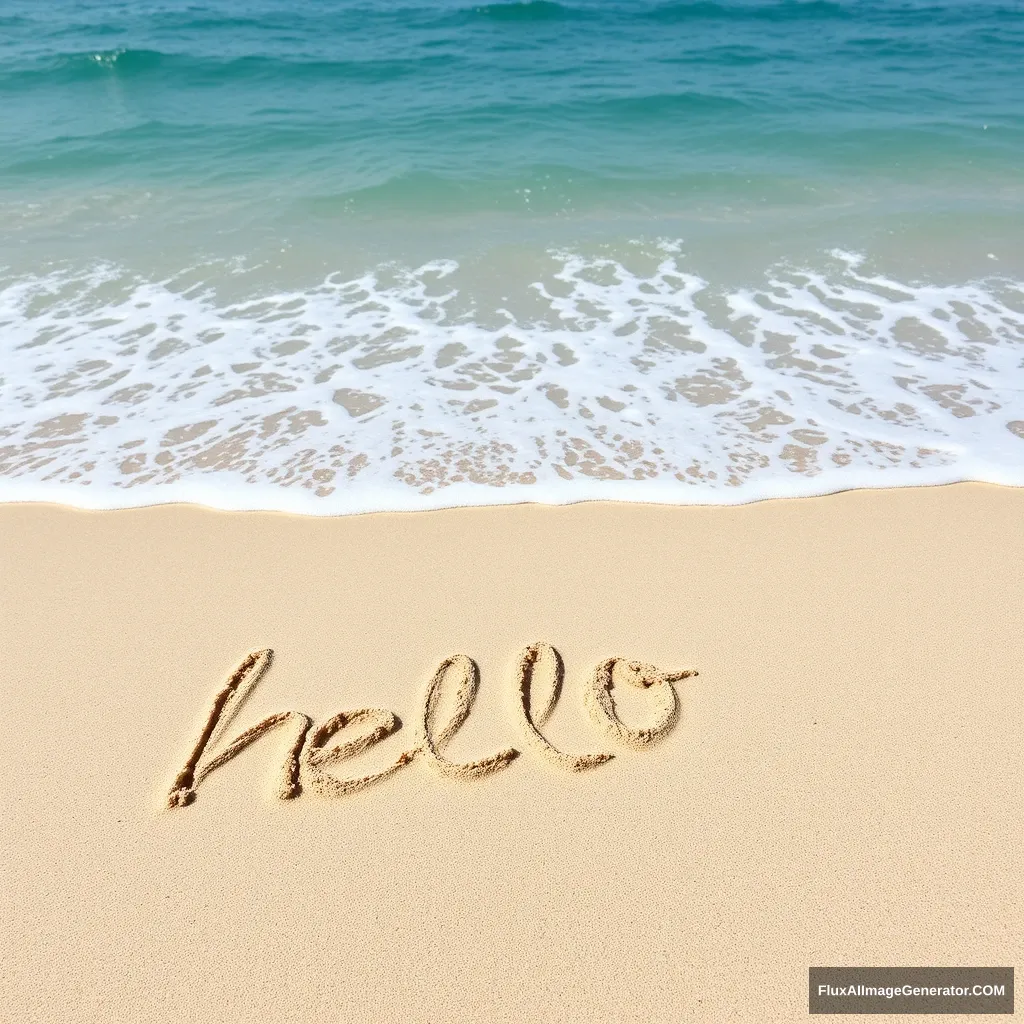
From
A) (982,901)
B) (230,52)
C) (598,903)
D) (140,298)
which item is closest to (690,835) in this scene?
(598,903)

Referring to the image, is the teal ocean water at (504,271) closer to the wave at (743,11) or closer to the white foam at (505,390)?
the white foam at (505,390)

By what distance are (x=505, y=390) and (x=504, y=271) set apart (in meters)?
1.98

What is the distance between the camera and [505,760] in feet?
7.48

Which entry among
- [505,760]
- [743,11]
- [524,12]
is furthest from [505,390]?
[743,11]

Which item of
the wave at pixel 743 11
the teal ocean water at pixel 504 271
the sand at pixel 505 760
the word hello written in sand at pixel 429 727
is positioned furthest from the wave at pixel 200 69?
the word hello written in sand at pixel 429 727

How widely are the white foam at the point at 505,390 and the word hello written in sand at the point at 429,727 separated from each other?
0.98 m

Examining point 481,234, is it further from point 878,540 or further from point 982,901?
point 982,901

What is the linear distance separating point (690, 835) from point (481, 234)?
558 centimetres

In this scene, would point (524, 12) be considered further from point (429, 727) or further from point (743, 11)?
point (429, 727)

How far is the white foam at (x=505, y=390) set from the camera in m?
3.53

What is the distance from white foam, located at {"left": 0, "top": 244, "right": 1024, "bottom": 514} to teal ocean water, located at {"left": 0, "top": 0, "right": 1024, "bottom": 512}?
22 mm

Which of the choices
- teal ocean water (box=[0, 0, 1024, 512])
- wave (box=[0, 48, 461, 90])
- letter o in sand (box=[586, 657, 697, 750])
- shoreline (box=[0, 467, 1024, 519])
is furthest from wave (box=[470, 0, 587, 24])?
letter o in sand (box=[586, 657, 697, 750])

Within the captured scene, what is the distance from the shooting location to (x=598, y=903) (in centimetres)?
194

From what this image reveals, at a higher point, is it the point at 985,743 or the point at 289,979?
the point at 985,743
